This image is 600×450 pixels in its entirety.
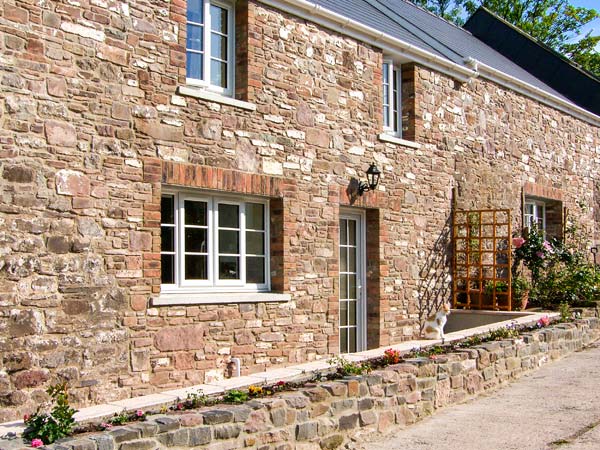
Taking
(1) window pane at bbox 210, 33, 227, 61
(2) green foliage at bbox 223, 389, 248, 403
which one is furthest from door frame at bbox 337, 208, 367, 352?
(2) green foliage at bbox 223, 389, 248, 403

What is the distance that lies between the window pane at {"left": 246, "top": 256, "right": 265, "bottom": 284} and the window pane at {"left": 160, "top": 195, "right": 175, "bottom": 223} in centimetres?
139

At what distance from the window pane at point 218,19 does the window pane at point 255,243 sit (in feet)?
9.08

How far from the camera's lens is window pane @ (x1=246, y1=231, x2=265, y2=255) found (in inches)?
384

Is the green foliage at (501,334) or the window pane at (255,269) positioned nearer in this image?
the window pane at (255,269)

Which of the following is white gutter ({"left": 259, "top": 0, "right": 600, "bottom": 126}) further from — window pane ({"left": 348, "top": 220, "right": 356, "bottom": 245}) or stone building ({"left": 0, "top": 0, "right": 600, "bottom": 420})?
window pane ({"left": 348, "top": 220, "right": 356, "bottom": 245})

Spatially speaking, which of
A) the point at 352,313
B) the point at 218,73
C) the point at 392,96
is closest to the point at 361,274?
the point at 352,313

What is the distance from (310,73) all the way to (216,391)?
5496 millimetres

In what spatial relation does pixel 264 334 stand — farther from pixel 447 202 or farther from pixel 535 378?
pixel 447 202

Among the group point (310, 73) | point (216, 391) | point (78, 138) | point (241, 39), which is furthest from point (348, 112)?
point (216, 391)

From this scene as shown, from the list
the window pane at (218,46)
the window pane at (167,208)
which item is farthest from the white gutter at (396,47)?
the window pane at (167,208)

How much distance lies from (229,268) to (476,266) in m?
5.80

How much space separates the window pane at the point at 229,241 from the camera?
9375 millimetres

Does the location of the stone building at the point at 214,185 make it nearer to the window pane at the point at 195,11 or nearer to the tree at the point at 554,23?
the window pane at the point at 195,11

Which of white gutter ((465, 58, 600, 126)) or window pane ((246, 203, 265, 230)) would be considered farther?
white gutter ((465, 58, 600, 126))
